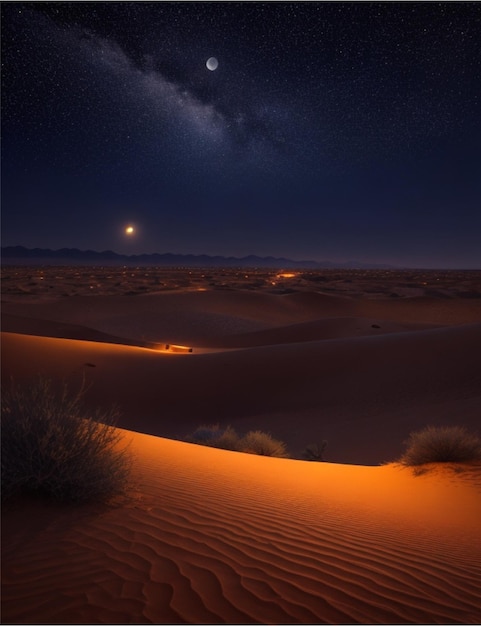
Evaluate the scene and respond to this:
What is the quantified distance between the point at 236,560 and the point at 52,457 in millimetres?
1855

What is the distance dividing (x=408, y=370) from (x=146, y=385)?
31.6 ft

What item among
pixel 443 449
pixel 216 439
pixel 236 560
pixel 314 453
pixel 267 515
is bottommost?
pixel 314 453

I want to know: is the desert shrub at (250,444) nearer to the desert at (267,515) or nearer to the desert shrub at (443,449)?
the desert at (267,515)

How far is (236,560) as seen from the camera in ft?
12.3

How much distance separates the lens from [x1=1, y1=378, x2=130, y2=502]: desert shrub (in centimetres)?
428

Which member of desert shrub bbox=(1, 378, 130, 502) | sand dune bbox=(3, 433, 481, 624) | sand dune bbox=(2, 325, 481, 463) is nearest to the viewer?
sand dune bbox=(3, 433, 481, 624)

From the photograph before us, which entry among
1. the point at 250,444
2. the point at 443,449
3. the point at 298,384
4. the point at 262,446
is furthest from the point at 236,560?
the point at 298,384

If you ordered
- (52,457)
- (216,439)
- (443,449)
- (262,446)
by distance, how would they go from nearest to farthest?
(52,457) < (443,449) < (262,446) < (216,439)

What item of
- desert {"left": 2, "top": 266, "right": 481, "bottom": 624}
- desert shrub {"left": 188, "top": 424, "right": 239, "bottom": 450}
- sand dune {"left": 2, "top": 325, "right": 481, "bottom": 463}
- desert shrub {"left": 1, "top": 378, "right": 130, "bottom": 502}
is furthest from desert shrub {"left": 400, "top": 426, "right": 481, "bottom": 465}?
desert shrub {"left": 1, "top": 378, "right": 130, "bottom": 502}

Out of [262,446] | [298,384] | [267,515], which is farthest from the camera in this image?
[298,384]

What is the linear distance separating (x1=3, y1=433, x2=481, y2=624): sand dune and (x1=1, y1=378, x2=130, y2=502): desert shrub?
0.72 feet

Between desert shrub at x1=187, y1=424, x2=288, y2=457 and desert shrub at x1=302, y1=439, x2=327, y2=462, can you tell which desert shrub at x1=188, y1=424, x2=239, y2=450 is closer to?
desert shrub at x1=187, y1=424, x2=288, y2=457

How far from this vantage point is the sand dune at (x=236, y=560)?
307 cm

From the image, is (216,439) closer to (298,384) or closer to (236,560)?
(236,560)
